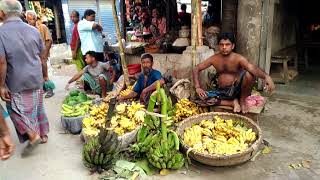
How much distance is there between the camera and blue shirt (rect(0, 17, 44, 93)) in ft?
13.4

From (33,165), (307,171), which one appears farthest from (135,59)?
(307,171)

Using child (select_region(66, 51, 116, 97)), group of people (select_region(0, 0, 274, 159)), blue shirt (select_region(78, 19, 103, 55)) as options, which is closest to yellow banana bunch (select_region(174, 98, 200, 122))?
group of people (select_region(0, 0, 274, 159))

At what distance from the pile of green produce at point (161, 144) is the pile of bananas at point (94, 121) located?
759mm

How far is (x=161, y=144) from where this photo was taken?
12.7 feet

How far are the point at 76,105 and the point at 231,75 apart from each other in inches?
110

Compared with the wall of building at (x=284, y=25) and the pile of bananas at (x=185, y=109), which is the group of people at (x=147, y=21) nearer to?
the wall of building at (x=284, y=25)

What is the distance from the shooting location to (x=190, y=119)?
4699 mm

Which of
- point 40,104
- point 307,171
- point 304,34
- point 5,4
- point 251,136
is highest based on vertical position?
point 5,4

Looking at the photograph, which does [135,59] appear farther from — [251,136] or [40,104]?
[251,136]

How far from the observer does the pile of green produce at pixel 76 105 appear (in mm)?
5180

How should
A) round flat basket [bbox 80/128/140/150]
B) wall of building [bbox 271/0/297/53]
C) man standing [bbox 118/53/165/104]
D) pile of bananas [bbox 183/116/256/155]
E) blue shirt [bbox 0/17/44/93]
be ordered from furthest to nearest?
wall of building [bbox 271/0/297/53] < man standing [bbox 118/53/165/104] < round flat basket [bbox 80/128/140/150] < blue shirt [bbox 0/17/44/93] < pile of bananas [bbox 183/116/256/155]

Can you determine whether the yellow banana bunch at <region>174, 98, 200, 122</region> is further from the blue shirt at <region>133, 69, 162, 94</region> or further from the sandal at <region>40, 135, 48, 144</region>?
the sandal at <region>40, 135, 48, 144</region>

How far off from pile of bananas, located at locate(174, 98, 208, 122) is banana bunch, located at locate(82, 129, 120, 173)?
57.7 inches

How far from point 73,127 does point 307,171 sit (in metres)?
3.56
